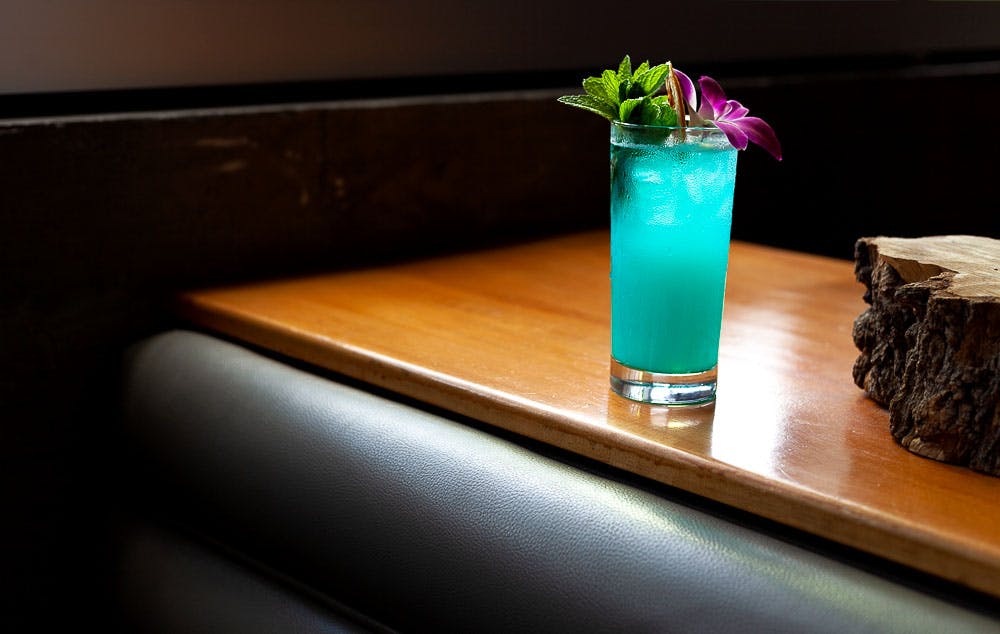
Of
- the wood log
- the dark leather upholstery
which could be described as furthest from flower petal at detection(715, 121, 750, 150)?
the dark leather upholstery

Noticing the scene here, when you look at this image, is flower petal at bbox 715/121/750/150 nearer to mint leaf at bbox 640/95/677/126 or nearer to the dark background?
mint leaf at bbox 640/95/677/126

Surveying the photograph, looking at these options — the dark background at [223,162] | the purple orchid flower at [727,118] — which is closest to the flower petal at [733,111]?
the purple orchid flower at [727,118]

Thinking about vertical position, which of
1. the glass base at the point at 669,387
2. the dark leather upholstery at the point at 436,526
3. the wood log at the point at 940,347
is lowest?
the dark leather upholstery at the point at 436,526

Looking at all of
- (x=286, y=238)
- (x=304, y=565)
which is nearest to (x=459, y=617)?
(x=304, y=565)

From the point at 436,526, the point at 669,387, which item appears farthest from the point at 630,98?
the point at 436,526

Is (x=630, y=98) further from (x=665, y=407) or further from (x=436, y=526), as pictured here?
(x=436, y=526)

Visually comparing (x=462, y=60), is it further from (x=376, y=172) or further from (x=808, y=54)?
(x=808, y=54)

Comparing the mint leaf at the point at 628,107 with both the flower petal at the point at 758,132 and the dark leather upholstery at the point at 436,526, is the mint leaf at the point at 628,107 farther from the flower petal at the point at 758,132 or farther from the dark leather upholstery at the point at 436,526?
the dark leather upholstery at the point at 436,526
